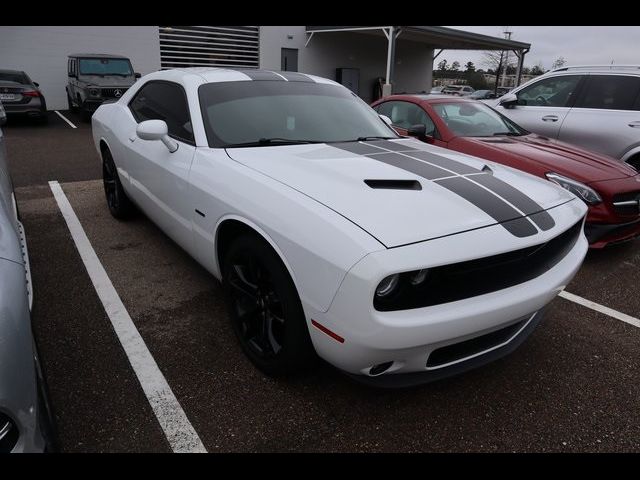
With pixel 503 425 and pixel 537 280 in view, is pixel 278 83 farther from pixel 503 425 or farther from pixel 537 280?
pixel 503 425

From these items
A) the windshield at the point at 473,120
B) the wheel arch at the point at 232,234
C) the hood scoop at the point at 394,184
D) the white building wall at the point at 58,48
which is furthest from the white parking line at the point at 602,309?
the white building wall at the point at 58,48

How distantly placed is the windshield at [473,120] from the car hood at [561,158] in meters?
0.26

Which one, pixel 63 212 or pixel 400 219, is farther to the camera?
pixel 63 212

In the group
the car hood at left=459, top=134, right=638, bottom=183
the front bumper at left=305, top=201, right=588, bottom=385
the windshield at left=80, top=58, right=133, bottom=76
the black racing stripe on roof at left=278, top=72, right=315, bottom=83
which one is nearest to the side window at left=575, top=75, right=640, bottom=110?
the car hood at left=459, top=134, right=638, bottom=183

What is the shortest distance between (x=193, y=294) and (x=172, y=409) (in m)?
1.19

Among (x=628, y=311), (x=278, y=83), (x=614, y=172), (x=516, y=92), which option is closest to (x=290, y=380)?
(x=278, y=83)

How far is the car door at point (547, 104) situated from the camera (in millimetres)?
6273

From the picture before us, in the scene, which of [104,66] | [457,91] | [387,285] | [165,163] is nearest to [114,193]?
[165,163]

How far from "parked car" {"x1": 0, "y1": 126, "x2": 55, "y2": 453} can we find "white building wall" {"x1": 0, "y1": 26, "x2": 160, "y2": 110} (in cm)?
1544

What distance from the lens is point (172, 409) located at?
7.15 feet

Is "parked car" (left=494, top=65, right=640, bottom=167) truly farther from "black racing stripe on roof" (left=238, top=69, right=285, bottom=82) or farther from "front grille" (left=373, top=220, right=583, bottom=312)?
"front grille" (left=373, top=220, right=583, bottom=312)

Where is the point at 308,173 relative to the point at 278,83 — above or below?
below

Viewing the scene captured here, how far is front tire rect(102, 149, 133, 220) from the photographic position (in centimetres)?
443

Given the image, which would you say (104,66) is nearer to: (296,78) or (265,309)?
(296,78)
